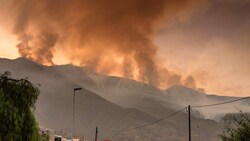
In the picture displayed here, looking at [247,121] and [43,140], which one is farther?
[247,121]

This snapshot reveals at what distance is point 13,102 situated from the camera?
23859mm

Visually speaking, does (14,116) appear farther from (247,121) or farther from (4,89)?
(247,121)

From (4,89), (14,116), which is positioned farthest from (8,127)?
(4,89)

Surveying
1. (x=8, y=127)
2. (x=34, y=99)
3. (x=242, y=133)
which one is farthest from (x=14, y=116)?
(x=242, y=133)

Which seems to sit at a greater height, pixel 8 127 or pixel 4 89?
pixel 4 89

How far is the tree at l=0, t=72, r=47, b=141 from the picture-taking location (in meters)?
22.6

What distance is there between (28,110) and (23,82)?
73.7 inches

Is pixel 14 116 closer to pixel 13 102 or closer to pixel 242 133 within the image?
pixel 13 102

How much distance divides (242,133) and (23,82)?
27.1 metres

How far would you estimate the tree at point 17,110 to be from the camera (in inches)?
889

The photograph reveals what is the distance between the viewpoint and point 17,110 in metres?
23.5

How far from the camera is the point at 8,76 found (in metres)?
25.2

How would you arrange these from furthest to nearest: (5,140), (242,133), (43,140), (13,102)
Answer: (242,133)
(43,140)
(13,102)
(5,140)

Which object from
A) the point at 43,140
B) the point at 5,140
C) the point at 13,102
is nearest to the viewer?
the point at 5,140
